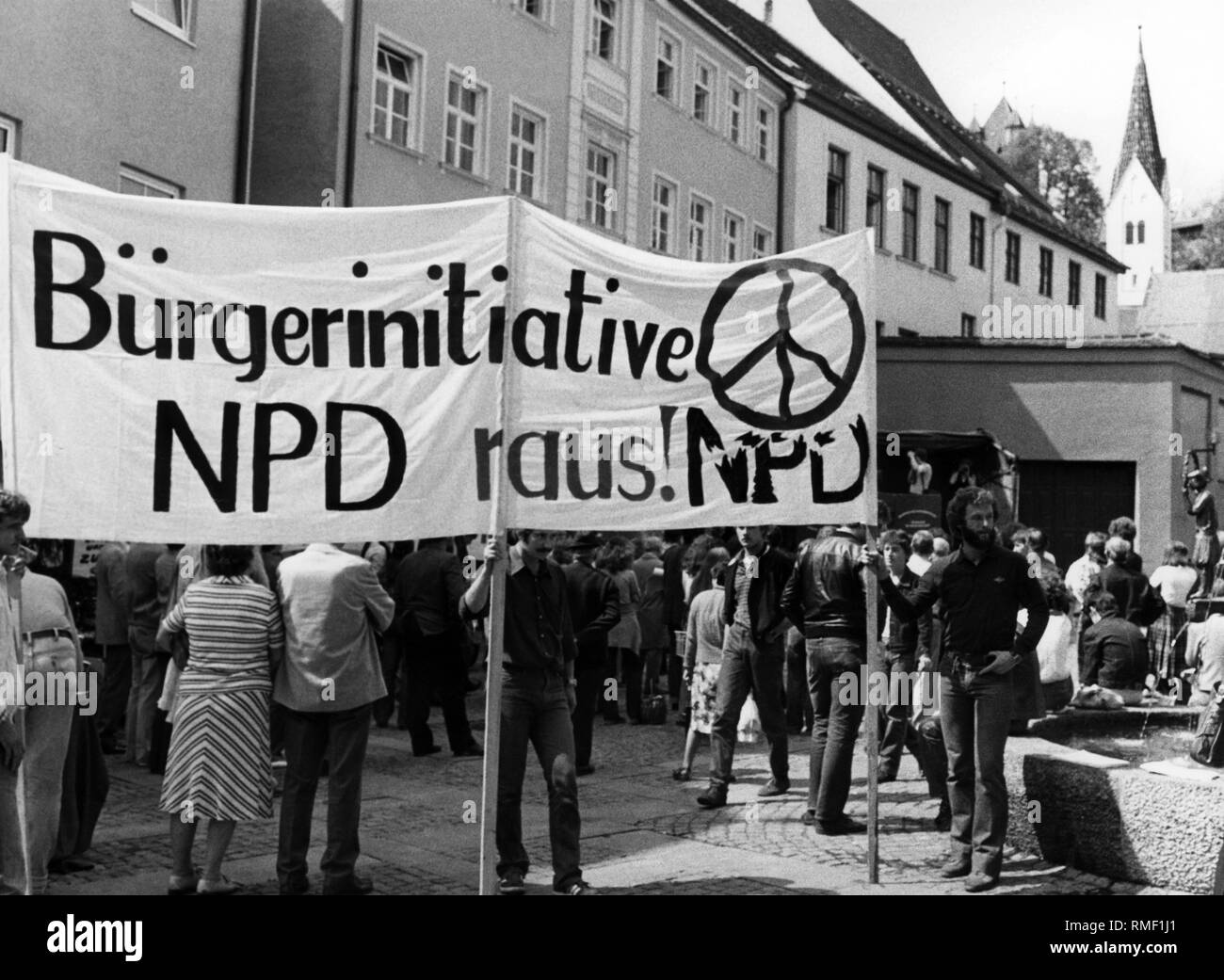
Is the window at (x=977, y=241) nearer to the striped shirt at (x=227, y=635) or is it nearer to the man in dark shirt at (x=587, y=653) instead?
the man in dark shirt at (x=587, y=653)

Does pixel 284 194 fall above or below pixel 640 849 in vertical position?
above

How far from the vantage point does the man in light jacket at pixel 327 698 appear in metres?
7.13

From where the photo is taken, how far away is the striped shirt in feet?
23.3

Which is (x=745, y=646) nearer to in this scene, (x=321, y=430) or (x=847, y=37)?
(x=321, y=430)

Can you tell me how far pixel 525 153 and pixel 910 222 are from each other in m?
16.8

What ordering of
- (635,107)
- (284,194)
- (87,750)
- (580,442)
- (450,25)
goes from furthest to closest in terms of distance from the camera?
(635,107)
(450,25)
(284,194)
(87,750)
(580,442)

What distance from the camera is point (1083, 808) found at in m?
7.45

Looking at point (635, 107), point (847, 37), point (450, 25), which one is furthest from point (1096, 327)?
point (450, 25)

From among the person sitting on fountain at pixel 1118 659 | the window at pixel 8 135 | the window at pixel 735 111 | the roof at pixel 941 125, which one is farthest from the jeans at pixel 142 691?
the roof at pixel 941 125

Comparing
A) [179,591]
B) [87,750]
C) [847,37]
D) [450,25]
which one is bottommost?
[87,750]

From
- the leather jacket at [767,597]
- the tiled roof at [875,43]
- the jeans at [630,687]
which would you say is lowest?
the jeans at [630,687]

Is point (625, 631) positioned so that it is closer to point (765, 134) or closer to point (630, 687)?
point (630, 687)

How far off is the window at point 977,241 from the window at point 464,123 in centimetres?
2202
